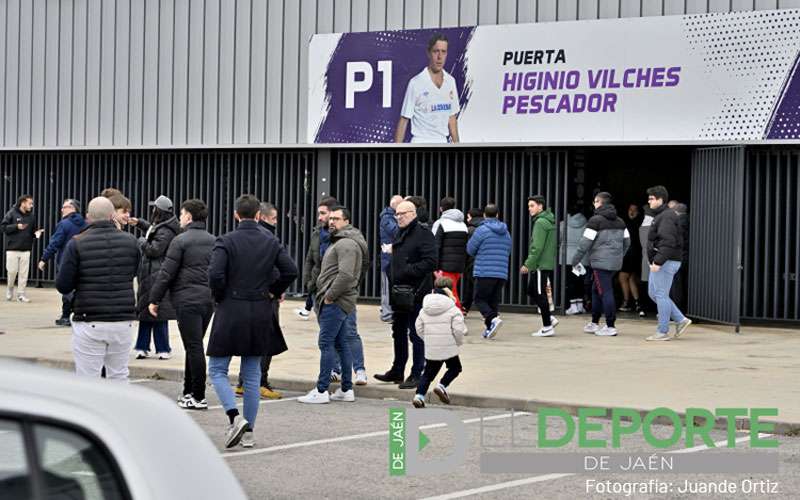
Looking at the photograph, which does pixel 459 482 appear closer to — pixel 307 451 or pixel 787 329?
pixel 307 451

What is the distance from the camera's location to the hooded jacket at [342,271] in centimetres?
1159

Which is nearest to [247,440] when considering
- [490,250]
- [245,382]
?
[245,382]

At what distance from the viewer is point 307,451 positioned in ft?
31.5

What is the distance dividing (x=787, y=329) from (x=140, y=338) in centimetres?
893

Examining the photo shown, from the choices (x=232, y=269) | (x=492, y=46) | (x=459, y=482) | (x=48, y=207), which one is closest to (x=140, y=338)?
(x=232, y=269)

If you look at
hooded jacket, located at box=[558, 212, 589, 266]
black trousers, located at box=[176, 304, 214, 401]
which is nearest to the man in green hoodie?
Result: hooded jacket, located at box=[558, 212, 589, 266]

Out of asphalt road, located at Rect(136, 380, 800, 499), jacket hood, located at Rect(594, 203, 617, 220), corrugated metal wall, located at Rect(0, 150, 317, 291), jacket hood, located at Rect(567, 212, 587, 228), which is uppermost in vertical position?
corrugated metal wall, located at Rect(0, 150, 317, 291)

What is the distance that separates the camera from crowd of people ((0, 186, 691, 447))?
32.2ft

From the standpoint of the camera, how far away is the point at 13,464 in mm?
2574

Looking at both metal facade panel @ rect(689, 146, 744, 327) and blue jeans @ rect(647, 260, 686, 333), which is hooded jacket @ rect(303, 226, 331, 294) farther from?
metal facade panel @ rect(689, 146, 744, 327)

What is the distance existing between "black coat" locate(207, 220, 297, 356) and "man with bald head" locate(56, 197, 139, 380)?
68cm

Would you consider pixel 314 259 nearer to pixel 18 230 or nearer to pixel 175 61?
pixel 18 230

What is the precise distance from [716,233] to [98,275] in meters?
11.1

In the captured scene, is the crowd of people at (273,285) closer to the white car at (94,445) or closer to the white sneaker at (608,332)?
the white sneaker at (608,332)
